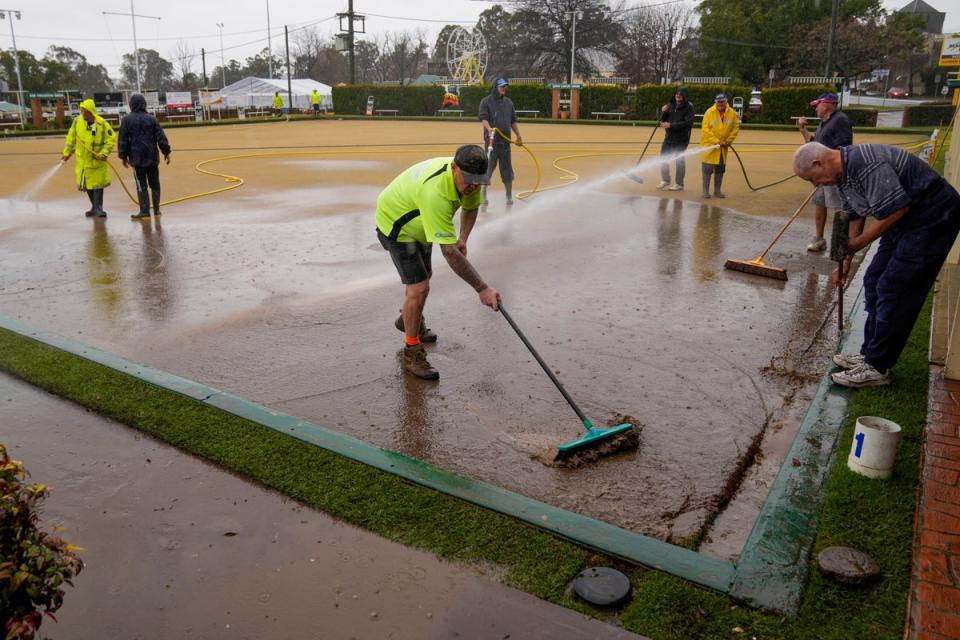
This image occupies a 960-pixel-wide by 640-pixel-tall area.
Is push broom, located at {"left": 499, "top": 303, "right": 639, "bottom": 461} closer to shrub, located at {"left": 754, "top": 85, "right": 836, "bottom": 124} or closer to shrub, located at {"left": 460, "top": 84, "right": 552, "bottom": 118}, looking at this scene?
shrub, located at {"left": 754, "top": 85, "right": 836, "bottom": 124}

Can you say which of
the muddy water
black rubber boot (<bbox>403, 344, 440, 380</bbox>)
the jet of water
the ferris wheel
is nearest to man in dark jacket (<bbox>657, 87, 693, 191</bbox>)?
the muddy water

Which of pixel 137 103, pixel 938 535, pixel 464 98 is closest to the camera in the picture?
pixel 938 535

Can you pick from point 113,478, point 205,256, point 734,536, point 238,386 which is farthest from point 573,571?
point 205,256

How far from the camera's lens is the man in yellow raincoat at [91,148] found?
10227 millimetres

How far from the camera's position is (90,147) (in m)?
10.3

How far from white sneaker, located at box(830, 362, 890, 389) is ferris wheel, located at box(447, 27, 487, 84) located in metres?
52.3

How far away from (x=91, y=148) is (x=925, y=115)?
117 ft

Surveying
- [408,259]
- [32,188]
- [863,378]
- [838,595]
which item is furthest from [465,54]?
[838,595]

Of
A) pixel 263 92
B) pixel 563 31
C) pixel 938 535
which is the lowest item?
pixel 938 535

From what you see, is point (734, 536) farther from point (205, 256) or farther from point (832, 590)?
point (205, 256)

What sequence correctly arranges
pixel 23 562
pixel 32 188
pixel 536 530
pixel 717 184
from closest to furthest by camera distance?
pixel 23 562 < pixel 536 530 < pixel 717 184 < pixel 32 188

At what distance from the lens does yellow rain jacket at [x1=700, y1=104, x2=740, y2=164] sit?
11.4 metres

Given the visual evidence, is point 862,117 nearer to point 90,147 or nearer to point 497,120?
point 497,120

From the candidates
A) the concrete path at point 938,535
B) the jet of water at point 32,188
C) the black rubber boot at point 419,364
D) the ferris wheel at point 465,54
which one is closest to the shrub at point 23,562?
the concrete path at point 938,535
